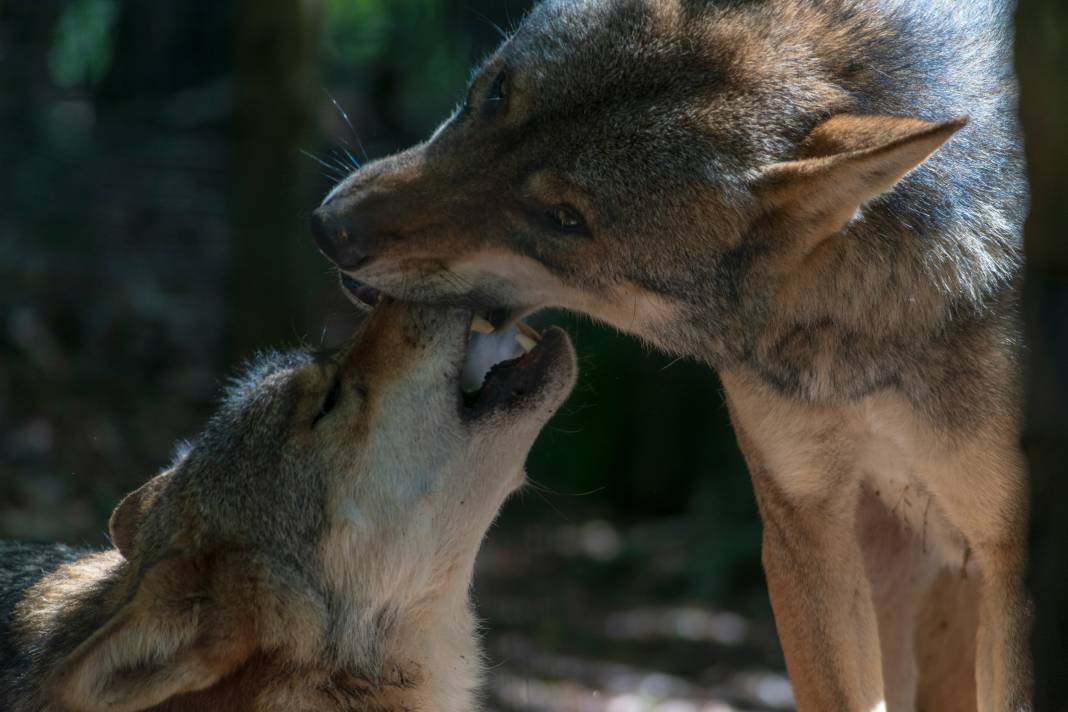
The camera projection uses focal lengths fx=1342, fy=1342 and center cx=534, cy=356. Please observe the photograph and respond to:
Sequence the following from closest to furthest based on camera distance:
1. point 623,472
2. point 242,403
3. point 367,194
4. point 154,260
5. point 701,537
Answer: point 367,194 < point 242,403 < point 701,537 < point 623,472 < point 154,260

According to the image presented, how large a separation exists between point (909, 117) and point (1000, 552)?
109cm

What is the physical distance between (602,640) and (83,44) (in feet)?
23.3

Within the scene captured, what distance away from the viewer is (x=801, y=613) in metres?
3.70

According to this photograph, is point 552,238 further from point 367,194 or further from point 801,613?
point 801,613

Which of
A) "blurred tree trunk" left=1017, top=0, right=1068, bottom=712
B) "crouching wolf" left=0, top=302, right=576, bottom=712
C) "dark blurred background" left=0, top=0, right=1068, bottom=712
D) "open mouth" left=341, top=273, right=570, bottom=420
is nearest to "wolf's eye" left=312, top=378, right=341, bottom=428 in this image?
"crouching wolf" left=0, top=302, right=576, bottom=712

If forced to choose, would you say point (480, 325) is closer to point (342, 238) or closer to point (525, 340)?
point (525, 340)

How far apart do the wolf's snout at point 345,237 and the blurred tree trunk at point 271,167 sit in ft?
15.6

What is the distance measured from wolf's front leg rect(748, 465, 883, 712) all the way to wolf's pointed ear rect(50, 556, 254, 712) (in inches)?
56.6

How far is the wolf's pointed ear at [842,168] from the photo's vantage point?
284cm

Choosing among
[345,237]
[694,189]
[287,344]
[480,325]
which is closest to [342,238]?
[345,237]

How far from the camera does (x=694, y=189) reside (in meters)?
3.16

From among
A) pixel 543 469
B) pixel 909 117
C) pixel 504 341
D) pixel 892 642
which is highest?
pixel 909 117

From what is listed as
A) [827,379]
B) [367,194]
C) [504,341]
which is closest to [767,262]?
[827,379]

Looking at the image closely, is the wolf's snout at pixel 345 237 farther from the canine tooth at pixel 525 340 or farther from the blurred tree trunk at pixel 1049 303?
the blurred tree trunk at pixel 1049 303
